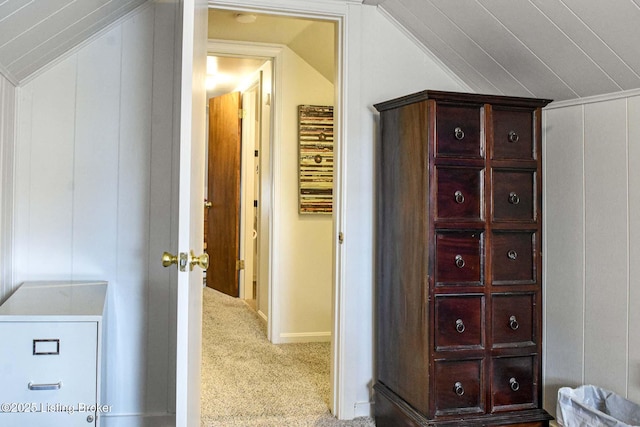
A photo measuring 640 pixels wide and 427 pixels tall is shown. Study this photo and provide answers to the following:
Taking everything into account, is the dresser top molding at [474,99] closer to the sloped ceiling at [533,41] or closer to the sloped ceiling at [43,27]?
the sloped ceiling at [533,41]

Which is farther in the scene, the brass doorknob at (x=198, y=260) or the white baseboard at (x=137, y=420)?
the white baseboard at (x=137, y=420)

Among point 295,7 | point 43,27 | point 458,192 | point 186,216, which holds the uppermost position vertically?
point 295,7

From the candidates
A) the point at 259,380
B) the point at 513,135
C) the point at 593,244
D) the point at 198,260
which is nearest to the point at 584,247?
the point at 593,244

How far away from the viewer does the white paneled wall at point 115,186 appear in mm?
2312

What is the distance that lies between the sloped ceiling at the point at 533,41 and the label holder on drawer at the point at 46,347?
75.1 inches

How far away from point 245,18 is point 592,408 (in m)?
2.80

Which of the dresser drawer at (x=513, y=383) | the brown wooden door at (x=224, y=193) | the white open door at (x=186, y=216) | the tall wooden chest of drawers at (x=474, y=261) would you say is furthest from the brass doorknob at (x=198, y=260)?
the brown wooden door at (x=224, y=193)

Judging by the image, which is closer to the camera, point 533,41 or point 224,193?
point 533,41

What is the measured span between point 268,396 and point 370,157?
133cm

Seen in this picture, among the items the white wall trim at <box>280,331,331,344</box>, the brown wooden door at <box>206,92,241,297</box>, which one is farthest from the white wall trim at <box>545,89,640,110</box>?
the brown wooden door at <box>206,92,241,297</box>

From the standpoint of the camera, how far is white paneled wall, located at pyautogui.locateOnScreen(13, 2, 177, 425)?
2.31 meters

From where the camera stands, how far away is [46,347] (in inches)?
67.8

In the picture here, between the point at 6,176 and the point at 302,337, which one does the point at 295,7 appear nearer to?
the point at 6,176

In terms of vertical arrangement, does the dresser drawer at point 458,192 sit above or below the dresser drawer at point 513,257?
above
